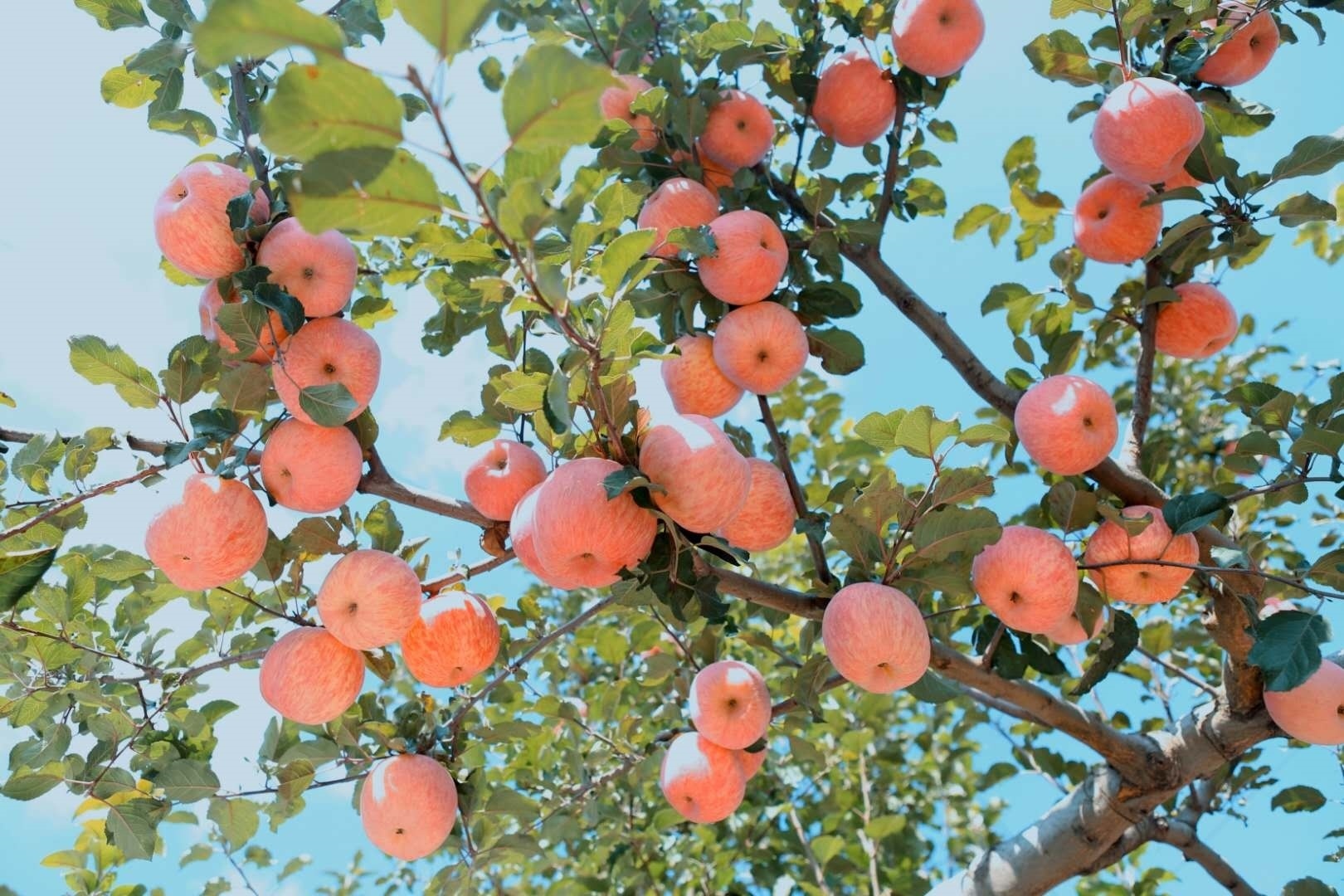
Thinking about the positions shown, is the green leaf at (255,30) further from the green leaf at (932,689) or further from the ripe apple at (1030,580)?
the green leaf at (932,689)

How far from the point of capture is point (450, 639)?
1.79 m

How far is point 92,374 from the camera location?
1.66 m

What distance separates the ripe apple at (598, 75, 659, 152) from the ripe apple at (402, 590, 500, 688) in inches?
47.9

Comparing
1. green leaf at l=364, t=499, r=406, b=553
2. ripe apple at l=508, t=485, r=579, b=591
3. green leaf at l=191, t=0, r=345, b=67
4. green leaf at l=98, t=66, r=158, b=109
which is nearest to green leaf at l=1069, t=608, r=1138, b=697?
ripe apple at l=508, t=485, r=579, b=591

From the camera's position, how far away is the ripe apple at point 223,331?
5.39 feet

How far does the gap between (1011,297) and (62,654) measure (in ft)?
8.02

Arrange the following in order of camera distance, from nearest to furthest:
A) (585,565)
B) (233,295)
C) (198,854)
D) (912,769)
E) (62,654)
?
(585,565)
(233,295)
(62,654)
(198,854)
(912,769)

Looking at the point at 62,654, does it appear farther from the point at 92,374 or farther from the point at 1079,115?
the point at 1079,115

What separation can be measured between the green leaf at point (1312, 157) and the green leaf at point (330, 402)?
196cm

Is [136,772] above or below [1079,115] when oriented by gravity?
below

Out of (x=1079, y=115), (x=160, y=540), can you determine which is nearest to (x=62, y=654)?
(x=160, y=540)

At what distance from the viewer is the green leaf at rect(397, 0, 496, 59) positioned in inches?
30.3

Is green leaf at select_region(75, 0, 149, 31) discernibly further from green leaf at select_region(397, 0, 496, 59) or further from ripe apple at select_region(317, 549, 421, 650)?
green leaf at select_region(397, 0, 496, 59)

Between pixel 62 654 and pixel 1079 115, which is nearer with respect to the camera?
pixel 62 654
